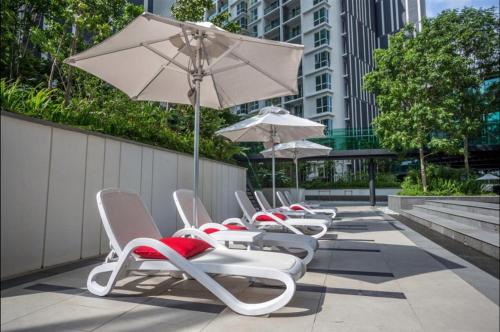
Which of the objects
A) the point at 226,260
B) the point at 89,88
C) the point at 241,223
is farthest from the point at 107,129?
the point at 89,88

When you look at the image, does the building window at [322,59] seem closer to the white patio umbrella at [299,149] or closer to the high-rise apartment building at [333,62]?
the high-rise apartment building at [333,62]

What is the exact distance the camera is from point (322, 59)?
34.7 meters

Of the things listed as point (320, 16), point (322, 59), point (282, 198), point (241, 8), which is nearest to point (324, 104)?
point (322, 59)

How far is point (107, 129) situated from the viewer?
201 inches

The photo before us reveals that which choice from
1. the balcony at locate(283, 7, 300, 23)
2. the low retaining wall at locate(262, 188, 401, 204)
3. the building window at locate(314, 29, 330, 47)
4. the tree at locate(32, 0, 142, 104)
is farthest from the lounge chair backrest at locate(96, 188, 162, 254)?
the balcony at locate(283, 7, 300, 23)

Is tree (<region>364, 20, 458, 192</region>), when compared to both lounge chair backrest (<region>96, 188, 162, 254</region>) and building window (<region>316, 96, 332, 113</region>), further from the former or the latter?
building window (<region>316, 96, 332, 113</region>)

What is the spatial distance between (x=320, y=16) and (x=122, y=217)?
120 feet

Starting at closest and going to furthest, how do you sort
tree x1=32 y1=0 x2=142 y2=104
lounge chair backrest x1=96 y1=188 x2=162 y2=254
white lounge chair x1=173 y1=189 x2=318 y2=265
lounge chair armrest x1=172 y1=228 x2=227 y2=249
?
1. lounge chair backrest x1=96 y1=188 x2=162 y2=254
2. lounge chair armrest x1=172 y1=228 x2=227 y2=249
3. white lounge chair x1=173 y1=189 x2=318 y2=265
4. tree x1=32 y1=0 x2=142 y2=104

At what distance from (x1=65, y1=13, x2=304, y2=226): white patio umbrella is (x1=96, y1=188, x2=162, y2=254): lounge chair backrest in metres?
0.94

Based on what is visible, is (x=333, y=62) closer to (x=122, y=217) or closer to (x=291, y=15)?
(x=291, y=15)

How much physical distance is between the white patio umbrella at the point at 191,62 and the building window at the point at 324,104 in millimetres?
29705

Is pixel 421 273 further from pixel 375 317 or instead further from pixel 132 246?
pixel 132 246

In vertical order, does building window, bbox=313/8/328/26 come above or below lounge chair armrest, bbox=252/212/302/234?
above

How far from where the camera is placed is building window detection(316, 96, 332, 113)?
3388 centimetres
